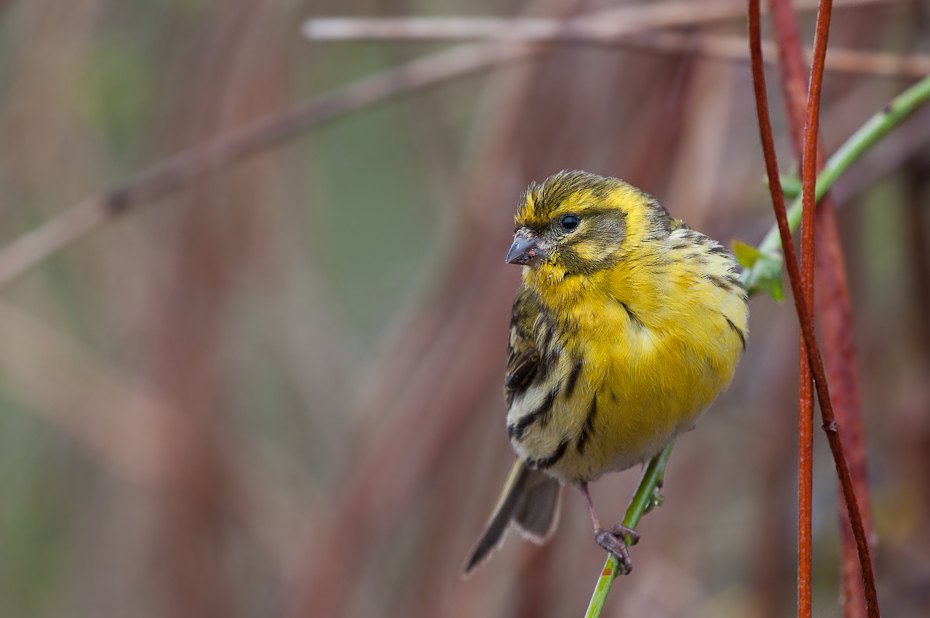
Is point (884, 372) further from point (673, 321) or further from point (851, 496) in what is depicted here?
point (851, 496)

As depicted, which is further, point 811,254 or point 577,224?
point 577,224

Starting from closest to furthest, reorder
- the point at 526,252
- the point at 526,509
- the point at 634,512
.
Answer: the point at 634,512 → the point at 526,252 → the point at 526,509

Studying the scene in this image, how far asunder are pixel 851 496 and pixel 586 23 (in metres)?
1.75

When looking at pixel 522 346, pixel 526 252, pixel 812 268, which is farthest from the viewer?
pixel 522 346

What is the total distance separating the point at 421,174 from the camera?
4125 millimetres

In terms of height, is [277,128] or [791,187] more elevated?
[277,128]

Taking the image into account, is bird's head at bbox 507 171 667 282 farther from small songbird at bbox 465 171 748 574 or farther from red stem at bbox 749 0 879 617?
red stem at bbox 749 0 879 617

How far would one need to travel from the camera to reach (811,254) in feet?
3.79

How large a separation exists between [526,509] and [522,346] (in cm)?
52

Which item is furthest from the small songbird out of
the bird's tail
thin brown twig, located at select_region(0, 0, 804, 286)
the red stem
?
the red stem

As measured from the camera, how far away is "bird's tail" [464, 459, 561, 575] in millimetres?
2514

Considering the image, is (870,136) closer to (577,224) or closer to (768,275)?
(768,275)

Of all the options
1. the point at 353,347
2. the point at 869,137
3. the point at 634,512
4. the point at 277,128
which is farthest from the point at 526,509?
the point at 353,347

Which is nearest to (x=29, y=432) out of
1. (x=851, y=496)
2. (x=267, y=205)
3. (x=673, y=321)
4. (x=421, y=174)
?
(x=267, y=205)
